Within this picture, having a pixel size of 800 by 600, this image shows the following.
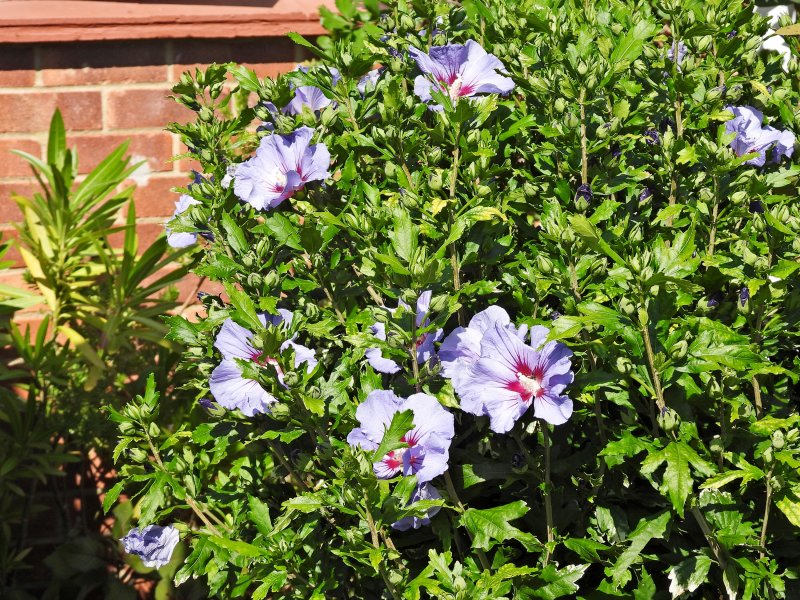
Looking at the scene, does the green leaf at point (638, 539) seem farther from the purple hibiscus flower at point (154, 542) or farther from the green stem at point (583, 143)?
the purple hibiscus flower at point (154, 542)

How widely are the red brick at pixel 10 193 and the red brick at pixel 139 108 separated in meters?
0.31

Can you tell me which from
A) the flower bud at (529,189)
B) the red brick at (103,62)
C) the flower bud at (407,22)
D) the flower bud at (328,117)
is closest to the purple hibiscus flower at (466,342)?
the flower bud at (529,189)

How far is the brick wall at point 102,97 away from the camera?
2795 mm

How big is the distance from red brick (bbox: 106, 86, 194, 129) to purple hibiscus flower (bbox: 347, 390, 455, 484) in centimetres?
177

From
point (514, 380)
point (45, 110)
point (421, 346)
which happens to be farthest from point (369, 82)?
point (45, 110)

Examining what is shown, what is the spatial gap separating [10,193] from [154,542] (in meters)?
1.63

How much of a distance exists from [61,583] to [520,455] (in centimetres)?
177

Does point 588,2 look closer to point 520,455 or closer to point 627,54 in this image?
point 627,54

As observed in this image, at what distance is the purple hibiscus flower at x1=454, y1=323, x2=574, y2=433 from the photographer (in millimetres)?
1294

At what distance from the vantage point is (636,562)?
4.47 feet

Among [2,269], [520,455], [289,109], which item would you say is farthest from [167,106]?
[520,455]

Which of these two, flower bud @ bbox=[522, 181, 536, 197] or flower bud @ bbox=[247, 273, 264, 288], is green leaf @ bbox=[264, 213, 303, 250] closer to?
flower bud @ bbox=[247, 273, 264, 288]

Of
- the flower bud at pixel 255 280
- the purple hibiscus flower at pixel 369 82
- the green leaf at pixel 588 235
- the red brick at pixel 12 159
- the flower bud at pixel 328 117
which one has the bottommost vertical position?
the flower bud at pixel 255 280

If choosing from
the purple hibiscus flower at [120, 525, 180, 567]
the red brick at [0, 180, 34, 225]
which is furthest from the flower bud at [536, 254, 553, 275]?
the red brick at [0, 180, 34, 225]
